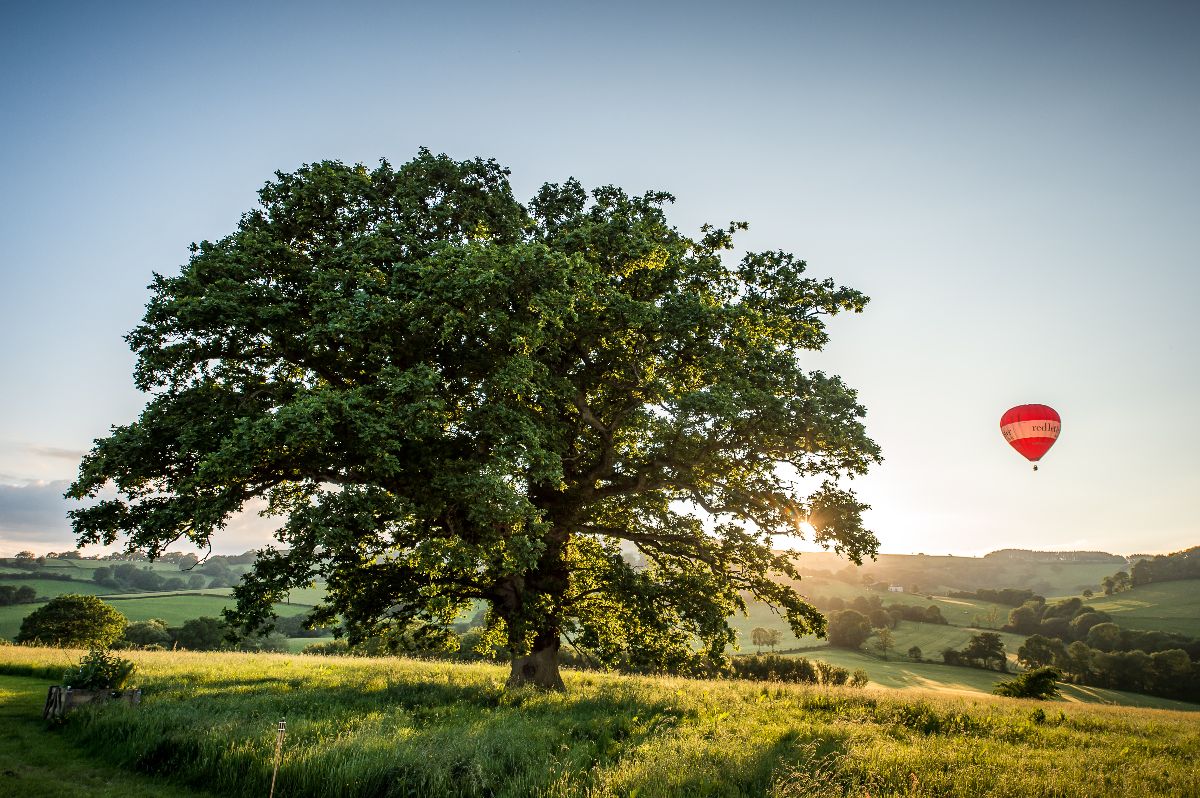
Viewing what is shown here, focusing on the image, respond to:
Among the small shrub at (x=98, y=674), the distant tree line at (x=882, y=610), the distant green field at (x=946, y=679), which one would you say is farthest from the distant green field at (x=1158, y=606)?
the small shrub at (x=98, y=674)

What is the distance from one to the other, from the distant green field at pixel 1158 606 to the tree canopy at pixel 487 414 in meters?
107

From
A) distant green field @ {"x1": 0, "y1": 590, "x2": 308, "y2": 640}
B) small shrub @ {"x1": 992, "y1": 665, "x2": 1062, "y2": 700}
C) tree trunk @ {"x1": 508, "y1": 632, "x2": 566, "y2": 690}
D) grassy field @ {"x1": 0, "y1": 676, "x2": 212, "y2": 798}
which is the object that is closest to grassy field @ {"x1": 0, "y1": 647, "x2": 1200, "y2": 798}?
grassy field @ {"x1": 0, "y1": 676, "x2": 212, "y2": 798}

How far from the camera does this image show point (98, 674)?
13.5m

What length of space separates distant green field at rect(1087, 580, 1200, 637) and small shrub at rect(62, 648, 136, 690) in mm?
120711

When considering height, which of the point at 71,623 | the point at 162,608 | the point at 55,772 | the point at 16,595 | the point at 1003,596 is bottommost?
the point at 1003,596

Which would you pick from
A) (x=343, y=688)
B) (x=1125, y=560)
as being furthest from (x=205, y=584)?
(x=1125, y=560)

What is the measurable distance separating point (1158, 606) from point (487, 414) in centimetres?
13765

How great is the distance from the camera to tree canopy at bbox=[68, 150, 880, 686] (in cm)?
1358

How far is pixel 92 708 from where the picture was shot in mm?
12523

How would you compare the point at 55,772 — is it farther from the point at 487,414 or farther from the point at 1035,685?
the point at 1035,685

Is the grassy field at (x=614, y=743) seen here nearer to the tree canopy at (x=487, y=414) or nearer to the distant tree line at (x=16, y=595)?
the tree canopy at (x=487, y=414)

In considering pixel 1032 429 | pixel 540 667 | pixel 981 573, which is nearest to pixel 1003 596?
pixel 981 573

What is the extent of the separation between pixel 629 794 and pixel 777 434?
35.7 ft

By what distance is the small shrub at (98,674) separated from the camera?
43.8ft
